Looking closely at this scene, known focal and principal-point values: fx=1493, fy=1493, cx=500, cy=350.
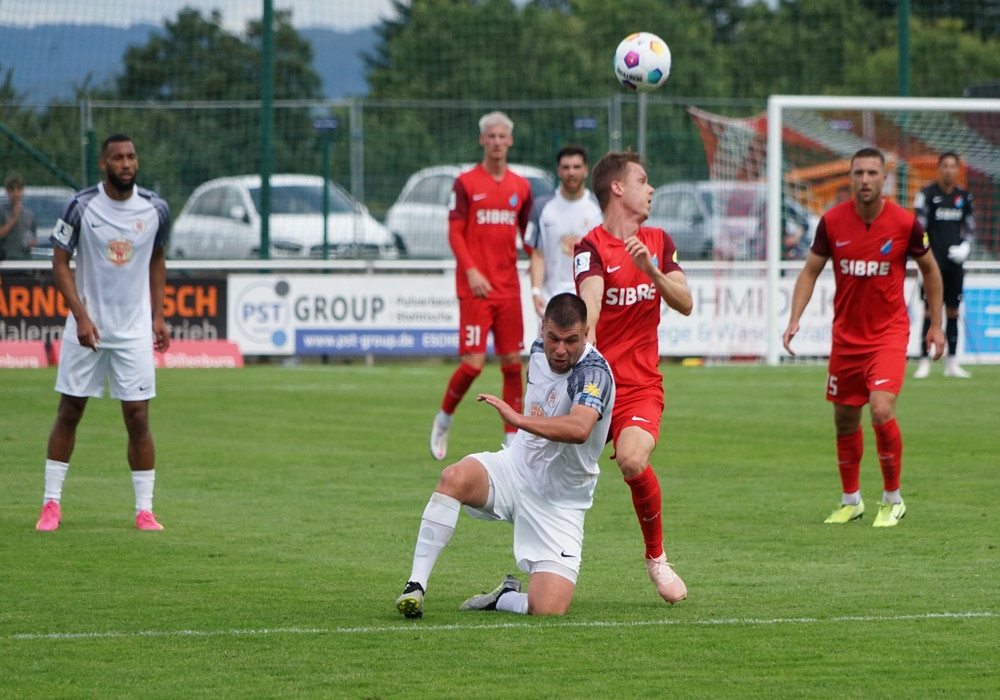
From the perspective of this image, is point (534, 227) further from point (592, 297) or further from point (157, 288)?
point (592, 297)

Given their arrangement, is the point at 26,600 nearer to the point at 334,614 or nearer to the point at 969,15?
the point at 334,614

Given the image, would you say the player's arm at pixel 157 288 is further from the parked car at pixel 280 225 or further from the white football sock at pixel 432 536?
the parked car at pixel 280 225

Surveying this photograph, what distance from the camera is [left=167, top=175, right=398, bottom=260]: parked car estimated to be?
68.3 ft

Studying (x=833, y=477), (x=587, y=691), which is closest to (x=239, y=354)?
(x=833, y=477)

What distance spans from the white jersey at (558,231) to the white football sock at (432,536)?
589 centimetres

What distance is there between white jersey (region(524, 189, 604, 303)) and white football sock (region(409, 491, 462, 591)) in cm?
589

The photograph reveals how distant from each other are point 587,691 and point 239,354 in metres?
14.8

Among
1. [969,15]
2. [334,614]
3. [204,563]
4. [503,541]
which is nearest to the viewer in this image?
[334,614]

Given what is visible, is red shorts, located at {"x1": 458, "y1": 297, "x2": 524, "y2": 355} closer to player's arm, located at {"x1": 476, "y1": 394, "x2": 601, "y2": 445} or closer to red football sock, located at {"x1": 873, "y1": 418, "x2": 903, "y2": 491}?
red football sock, located at {"x1": 873, "y1": 418, "x2": 903, "y2": 491}

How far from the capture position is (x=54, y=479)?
28.0 feet

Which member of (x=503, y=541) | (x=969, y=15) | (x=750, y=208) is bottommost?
(x=503, y=541)

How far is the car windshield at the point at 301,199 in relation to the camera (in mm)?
21391

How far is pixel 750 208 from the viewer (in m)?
21.7

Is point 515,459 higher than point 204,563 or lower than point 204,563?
higher
